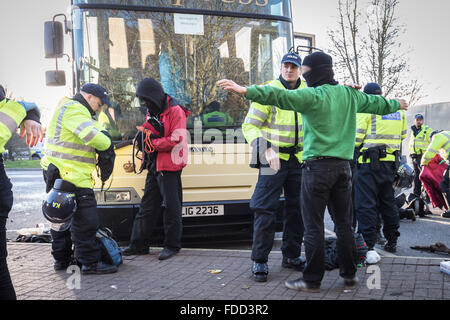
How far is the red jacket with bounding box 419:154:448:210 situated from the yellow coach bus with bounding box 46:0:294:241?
4577 millimetres

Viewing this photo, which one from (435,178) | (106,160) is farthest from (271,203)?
(435,178)

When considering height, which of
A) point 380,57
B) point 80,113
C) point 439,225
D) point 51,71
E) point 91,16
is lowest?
point 439,225

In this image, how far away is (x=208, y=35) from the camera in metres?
6.22

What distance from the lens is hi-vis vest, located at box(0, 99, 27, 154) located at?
2953 millimetres

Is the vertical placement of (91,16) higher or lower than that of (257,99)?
higher

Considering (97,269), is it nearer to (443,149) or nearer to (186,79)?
A: (186,79)

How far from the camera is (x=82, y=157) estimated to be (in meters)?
4.69

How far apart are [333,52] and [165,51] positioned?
14.8m

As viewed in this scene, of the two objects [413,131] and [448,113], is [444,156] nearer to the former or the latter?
[413,131]

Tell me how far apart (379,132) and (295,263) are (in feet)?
7.05

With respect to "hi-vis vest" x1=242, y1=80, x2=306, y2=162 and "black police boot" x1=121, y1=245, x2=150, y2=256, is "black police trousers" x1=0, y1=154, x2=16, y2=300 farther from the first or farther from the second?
"black police boot" x1=121, y1=245, x2=150, y2=256

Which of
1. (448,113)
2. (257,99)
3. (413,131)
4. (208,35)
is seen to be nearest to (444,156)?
(413,131)

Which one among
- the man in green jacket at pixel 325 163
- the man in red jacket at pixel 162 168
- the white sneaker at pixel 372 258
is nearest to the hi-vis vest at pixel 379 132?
the white sneaker at pixel 372 258

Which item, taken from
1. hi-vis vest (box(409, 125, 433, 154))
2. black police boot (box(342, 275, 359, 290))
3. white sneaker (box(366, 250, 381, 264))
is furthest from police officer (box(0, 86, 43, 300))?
hi-vis vest (box(409, 125, 433, 154))
